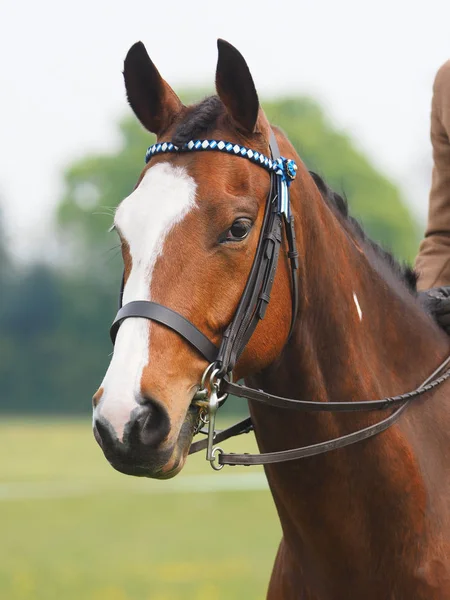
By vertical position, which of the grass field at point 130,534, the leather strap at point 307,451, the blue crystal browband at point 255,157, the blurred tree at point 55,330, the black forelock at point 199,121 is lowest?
the blurred tree at point 55,330

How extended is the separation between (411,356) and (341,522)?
31.6 inches

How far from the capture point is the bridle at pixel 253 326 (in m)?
3.37

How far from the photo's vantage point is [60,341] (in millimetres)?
48375

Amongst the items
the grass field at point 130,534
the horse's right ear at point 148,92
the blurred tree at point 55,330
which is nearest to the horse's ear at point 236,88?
the horse's right ear at point 148,92

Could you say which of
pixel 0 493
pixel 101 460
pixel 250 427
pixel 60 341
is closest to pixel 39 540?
pixel 0 493

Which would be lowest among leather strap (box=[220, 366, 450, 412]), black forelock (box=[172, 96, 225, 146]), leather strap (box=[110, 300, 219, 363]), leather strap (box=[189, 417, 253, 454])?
leather strap (box=[189, 417, 253, 454])

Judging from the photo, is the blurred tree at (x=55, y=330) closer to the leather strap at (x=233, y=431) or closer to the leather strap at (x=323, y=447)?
the leather strap at (x=233, y=431)

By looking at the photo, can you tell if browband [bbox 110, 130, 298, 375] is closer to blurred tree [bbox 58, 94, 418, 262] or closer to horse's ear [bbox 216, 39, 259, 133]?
horse's ear [bbox 216, 39, 259, 133]

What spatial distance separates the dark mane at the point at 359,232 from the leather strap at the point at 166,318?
108cm

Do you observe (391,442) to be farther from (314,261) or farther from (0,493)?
(0,493)

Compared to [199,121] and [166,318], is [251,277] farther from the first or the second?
[199,121]

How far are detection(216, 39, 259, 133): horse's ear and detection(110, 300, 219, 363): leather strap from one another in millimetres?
838

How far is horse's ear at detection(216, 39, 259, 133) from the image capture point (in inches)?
141

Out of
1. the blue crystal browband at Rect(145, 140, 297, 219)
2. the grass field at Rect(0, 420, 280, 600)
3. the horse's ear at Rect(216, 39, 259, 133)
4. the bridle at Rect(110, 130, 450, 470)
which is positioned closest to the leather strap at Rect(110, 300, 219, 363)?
the bridle at Rect(110, 130, 450, 470)
